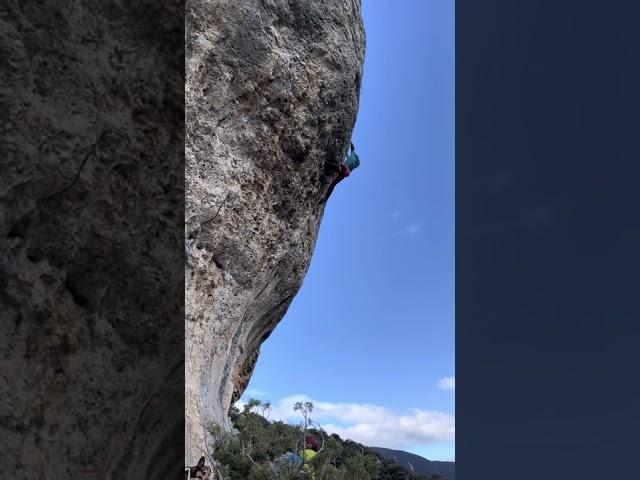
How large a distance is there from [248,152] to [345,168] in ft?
11.1

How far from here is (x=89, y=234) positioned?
3.40 ft

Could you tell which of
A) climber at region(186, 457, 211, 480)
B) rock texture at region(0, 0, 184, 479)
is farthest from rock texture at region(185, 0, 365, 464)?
rock texture at region(0, 0, 184, 479)

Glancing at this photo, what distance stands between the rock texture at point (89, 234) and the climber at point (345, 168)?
12180 millimetres

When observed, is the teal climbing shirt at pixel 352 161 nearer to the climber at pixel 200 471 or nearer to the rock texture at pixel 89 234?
the climber at pixel 200 471

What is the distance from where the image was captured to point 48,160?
0.99m

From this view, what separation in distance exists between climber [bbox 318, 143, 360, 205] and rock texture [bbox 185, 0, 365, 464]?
41 cm

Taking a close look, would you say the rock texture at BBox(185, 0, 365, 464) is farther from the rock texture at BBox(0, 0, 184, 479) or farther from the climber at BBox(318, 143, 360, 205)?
the rock texture at BBox(0, 0, 184, 479)

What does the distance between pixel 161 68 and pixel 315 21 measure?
1116 cm

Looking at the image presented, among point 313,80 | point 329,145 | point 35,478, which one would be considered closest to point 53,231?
point 35,478

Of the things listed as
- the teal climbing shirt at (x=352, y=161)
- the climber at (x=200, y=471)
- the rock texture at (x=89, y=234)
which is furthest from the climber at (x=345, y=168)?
the rock texture at (x=89, y=234)

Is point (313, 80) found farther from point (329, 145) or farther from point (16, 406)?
point (16, 406)

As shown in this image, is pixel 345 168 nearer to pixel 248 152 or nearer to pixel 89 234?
pixel 248 152

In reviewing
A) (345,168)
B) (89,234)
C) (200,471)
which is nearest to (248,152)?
(345,168)

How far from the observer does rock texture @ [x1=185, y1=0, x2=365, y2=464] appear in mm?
9805
